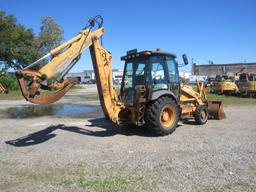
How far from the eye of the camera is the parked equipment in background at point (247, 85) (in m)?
28.3

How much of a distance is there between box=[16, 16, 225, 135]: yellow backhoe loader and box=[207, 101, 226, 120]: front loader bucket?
197cm

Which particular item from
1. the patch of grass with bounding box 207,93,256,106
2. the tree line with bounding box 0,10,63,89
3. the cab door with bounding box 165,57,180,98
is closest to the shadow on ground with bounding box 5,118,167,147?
the cab door with bounding box 165,57,180,98

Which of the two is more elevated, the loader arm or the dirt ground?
the loader arm

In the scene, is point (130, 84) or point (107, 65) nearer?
point (107, 65)

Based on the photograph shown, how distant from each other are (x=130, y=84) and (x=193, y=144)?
3.30 m

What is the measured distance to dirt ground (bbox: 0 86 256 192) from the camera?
5946 millimetres

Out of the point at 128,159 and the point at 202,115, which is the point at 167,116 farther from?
the point at 128,159

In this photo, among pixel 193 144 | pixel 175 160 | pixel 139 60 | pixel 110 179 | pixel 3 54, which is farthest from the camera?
pixel 3 54

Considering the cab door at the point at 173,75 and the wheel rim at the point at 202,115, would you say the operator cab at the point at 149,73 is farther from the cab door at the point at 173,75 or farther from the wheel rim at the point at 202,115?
the wheel rim at the point at 202,115

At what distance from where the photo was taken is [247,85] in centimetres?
2870

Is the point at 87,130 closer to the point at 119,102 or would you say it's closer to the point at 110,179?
the point at 119,102

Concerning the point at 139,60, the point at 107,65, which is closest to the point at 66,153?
the point at 107,65

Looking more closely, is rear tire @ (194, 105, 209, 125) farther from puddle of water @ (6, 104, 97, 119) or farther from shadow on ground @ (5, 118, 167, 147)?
puddle of water @ (6, 104, 97, 119)

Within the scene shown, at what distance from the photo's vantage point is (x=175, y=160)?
24.4ft
